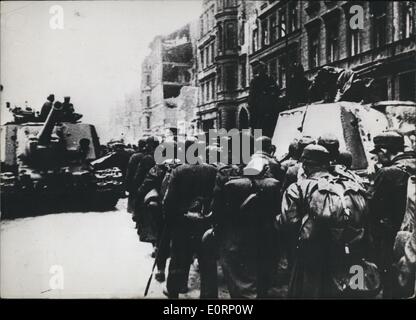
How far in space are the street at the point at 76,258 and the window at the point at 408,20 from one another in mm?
3718

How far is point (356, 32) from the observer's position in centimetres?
448

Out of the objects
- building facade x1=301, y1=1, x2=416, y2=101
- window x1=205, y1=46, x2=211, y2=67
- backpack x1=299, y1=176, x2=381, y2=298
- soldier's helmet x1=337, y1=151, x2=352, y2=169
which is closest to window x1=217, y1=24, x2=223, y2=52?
window x1=205, y1=46, x2=211, y2=67

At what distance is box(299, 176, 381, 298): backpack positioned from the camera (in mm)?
3203

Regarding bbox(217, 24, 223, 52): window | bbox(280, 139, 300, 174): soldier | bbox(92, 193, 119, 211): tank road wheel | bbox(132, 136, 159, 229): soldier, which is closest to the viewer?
bbox(280, 139, 300, 174): soldier

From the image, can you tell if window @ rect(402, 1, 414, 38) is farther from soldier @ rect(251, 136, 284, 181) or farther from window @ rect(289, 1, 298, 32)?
soldier @ rect(251, 136, 284, 181)

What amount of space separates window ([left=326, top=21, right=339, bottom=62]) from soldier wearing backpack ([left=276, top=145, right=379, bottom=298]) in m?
1.74

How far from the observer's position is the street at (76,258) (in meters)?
4.53

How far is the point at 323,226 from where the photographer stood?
10.7ft

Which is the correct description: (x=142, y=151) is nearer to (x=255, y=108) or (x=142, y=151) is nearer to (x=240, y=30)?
(x=255, y=108)

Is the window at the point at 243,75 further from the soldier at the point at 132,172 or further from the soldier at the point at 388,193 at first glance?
the soldier at the point at 388,193

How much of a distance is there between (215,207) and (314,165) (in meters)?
0.93

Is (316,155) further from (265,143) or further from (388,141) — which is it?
(388,141)

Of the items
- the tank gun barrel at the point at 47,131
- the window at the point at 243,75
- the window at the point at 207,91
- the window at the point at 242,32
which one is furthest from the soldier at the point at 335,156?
the tank gun barrel at the point at 47,131

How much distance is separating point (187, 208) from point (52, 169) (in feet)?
8.91
